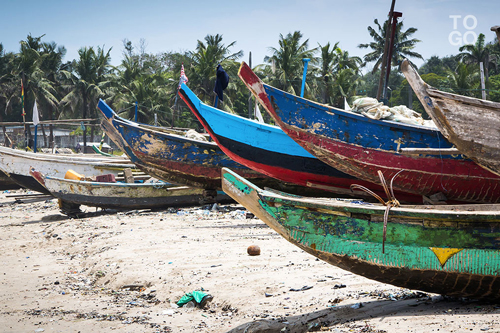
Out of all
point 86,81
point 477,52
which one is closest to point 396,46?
point 477,52

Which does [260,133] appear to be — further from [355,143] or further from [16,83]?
[16,83]

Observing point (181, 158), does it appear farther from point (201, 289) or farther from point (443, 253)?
point (443, 253)

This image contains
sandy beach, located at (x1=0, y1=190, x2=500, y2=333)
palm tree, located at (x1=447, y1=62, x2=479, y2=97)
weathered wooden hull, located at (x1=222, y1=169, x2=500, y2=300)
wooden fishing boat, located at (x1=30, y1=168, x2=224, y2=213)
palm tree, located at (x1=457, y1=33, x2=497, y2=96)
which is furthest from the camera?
palm tree, located at (x1=457, y1=33, x2=497, y2=96)

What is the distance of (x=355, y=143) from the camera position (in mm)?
6547

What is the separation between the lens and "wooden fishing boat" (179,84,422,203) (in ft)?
25.4

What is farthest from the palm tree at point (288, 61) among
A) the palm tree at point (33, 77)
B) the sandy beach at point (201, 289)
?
the sandy beach at point (201, 289)

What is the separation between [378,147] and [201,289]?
3.28m

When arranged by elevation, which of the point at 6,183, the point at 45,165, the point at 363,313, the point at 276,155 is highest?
the point at 276,155

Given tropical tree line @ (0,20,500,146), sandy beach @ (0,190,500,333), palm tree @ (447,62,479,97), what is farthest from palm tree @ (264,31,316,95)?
sandy beach @ (0,190,500,333)

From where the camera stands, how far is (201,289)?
4641mm

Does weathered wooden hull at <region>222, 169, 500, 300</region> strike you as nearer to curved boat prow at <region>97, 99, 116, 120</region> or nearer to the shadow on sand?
the shadow on sand

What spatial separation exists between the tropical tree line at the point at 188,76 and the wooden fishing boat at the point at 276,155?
21255mm

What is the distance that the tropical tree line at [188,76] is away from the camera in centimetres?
3058

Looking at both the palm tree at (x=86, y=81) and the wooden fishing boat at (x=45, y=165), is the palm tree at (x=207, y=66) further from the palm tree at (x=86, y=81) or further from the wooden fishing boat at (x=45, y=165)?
the wooden fishing boat at (x=45, y=165)
